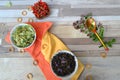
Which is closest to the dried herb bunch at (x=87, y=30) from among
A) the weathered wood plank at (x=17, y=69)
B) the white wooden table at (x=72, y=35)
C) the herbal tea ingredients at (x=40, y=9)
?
the white wooden table at (x=72, y=35)

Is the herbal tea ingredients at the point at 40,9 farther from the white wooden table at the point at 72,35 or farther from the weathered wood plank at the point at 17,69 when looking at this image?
the weathered wood plank at the point at 17,69

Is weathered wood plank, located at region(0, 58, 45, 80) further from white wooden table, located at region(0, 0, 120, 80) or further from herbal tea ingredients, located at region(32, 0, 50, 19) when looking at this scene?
herbal tea ingredients, located at region(32, 0, 50, 19)

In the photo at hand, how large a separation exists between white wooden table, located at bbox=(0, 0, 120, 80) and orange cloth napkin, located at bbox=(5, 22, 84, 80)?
0.02 meters

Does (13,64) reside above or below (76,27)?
below

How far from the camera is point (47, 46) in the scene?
2.66 feet

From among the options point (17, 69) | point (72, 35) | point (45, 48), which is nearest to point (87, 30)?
point (72, 35)

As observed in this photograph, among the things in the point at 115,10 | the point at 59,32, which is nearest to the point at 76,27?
the point at 59,32

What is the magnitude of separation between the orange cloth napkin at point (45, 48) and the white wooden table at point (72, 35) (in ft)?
0.07

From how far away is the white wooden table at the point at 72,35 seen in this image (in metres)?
0.80

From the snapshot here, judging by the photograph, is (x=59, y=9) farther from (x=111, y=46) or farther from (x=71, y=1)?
(x=111, y=46)

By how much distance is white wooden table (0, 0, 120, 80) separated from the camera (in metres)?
0.80

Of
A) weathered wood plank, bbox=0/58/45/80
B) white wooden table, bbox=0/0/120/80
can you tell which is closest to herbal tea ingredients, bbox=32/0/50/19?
white wooden table, bbox=0/0/120/80

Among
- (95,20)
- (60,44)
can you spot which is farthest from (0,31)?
(95,20)

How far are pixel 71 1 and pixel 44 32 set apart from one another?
7.2 inches
